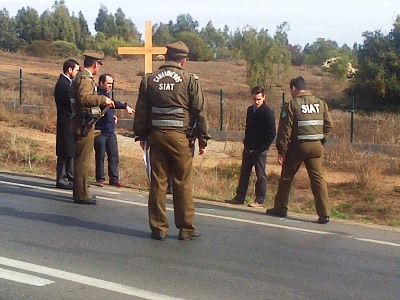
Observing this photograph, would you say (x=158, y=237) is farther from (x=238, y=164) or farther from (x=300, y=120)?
(x=238, y=164)

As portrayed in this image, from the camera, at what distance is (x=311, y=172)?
29.7 feet

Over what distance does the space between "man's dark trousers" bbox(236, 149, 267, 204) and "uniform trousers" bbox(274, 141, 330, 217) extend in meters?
1.07

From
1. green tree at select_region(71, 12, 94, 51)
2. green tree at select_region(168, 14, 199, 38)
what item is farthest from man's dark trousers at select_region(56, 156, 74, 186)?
green tree at select_region(168, 14, 199, 38)

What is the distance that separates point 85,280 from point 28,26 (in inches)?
3127

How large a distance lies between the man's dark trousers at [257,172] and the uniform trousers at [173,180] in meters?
2.94

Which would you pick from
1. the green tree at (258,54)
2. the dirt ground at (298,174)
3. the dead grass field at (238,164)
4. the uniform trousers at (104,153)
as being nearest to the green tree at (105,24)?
the green tree at (258,54)

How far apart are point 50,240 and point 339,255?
9.71ft

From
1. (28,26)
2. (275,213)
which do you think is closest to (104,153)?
(275,213)

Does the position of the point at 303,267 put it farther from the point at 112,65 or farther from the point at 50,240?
the point at 112,65

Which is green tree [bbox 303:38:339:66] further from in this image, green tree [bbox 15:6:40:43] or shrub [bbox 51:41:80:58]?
green tree [bbox 15:6:40:43]

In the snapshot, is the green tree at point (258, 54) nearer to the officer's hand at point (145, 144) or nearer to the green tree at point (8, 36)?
the officer's hand at point (145, 144)

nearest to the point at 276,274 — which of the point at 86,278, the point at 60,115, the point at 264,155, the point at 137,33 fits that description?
the point at 86,278

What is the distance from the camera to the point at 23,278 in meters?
5.92

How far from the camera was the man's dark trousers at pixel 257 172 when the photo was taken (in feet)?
33.7
